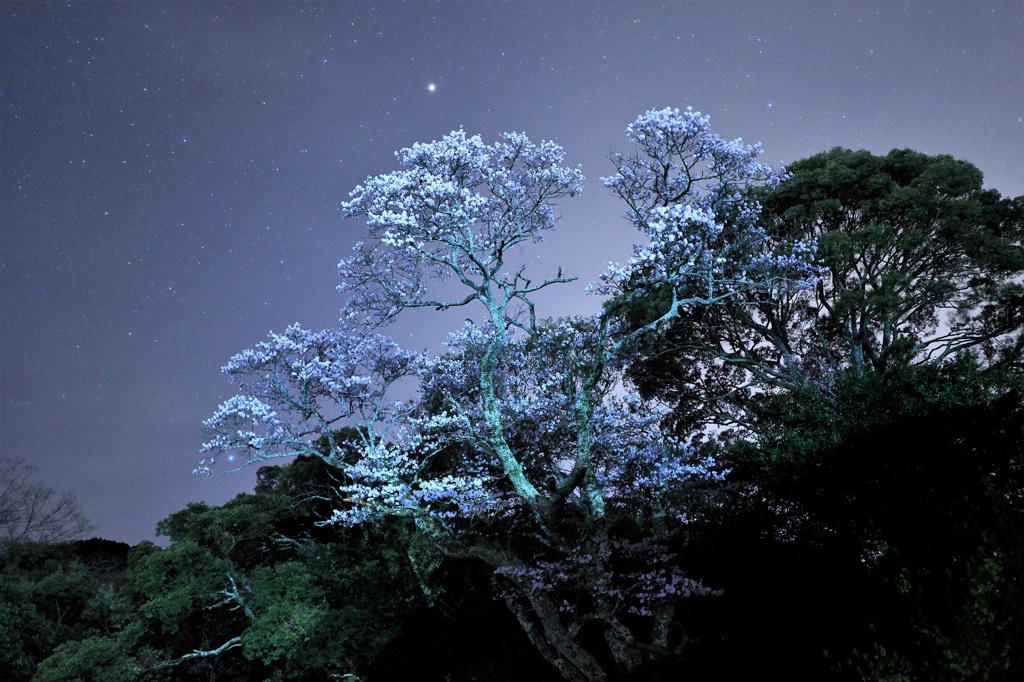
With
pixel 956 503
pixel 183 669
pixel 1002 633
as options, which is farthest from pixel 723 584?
pixel 183 669

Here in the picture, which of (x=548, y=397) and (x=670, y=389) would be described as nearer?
(x=548, y=397)

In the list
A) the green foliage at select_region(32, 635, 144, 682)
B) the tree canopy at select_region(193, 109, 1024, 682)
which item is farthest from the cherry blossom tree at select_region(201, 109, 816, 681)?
the green foliage at select_region(32, 635, 144, 682)

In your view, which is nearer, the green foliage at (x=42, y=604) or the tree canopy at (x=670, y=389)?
the tree canopy at (x=670, y=389)

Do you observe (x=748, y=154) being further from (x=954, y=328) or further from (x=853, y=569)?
(x=954, y=328)

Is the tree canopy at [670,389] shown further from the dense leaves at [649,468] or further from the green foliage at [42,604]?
the green foliage at [42,604]

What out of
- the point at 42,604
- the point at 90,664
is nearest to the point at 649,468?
the point at 90,664

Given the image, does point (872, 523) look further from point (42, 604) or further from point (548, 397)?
point (42, 604)

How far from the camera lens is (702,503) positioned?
16203mm

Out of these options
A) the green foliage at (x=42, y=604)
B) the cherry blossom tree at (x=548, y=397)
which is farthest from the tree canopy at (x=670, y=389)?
the green foliage at (x=42, y=604)

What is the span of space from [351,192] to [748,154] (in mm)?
9169

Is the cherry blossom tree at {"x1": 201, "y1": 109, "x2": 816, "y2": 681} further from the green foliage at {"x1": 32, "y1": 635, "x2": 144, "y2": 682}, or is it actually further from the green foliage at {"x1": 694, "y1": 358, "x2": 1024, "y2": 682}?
the green foliage at {"x1": 32, "y1": 635, "x2": 144, "y2": 682}

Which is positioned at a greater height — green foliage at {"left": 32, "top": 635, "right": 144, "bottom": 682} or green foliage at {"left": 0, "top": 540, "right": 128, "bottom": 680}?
green foliage at {"left": 0, "top": 540, "right": 128, "bottom": 680}

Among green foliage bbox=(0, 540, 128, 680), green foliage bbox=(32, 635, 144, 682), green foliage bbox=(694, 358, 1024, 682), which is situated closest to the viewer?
green foliage bbox=(694, 358, 1024, 682)

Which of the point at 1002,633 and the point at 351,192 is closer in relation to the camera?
the point at 1002,633
